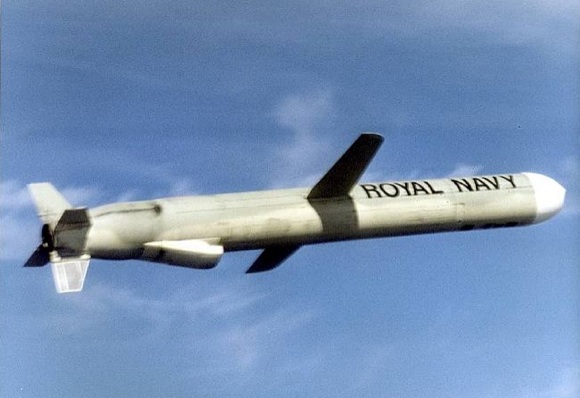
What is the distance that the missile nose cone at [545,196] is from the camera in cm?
1272

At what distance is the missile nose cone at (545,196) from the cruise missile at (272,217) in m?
0.08

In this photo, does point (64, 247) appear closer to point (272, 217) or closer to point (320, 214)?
point (272, 217)

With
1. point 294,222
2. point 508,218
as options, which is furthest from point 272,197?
point 508,218

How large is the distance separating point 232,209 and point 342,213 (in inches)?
60.3

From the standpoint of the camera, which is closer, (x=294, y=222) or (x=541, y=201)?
(x=294, y=222)

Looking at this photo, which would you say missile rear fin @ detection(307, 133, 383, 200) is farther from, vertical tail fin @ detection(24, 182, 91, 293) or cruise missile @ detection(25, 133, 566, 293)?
vertical tail fin @ detection(24, 182, 91, 293)

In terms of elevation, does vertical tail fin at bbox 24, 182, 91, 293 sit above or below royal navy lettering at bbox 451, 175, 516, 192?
below

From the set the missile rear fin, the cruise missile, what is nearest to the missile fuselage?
the cruise missile

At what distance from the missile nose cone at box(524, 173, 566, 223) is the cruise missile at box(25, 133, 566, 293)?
0.08 metres

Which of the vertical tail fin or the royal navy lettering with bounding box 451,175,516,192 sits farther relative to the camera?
the royal navy lettering with bounding box 451,175,516,192

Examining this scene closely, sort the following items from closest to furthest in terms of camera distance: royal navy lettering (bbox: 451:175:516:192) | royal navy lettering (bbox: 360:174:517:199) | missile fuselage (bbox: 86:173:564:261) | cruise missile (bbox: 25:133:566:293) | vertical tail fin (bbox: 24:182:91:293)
→ vertical tail fin (bbox: 24:182:91:293)
cruise missile (bbox: 25:133:566:293)
missile fuselage (bbox: 86:173:564:261)
royal navy lettering (bbox: 360:174:517:199)
royal navy lettering (bbox: 451:175:516:192)

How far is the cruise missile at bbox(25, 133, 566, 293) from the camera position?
33.7ft

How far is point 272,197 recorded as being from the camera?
36.5 feet

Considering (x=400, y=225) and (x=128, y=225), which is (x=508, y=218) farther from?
(x=128, y=225)
